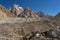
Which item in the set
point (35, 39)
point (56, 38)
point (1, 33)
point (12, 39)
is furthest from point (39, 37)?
point (1, 33)

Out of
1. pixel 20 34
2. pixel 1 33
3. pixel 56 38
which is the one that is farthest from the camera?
pixel 1 33

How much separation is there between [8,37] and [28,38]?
4.29 ft

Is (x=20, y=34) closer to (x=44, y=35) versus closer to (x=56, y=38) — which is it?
(x=44, y=35)

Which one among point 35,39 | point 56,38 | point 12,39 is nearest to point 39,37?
point 35,39

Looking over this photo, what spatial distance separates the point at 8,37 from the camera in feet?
29.1

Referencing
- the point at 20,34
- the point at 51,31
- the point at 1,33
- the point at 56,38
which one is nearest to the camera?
the point at 56,38

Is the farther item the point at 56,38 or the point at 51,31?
the point at 51,31

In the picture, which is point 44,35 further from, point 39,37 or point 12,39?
point 12,39

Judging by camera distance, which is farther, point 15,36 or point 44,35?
point 15,36

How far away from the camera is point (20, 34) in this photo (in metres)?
8.77

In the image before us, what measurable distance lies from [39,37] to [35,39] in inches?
8.8

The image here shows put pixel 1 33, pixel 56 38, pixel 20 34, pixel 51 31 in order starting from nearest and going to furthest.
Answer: pixel 56 38, pixel 51 31, pixel 20 34, pixel 1 33

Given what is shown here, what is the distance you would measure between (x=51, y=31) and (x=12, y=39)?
6.08 ft

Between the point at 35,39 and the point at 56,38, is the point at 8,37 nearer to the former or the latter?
the point at 35,39
